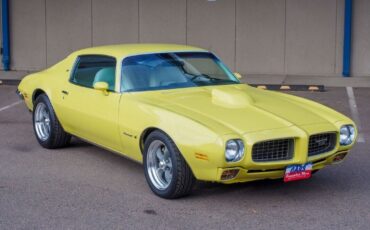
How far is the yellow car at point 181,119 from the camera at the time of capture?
5.85m

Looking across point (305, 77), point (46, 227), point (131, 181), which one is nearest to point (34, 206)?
point (46, 227)

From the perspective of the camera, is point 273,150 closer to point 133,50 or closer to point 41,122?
point 133,50

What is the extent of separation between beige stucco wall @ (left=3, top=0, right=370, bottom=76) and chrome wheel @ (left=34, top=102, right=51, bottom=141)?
7.70 meters

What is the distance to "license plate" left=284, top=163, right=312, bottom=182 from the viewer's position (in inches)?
233

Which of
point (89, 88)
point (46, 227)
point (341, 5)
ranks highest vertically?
point (341, 5)

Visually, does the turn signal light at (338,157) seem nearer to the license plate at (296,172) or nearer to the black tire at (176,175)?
the license plate at (296,172)

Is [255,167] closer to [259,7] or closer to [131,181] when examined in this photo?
[131,181]

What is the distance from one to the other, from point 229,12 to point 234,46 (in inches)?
29.7

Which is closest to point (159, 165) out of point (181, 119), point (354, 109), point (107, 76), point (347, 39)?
point (181, 119)

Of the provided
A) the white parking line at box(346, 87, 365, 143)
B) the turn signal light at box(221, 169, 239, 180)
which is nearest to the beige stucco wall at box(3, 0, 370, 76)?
the white parking line at box(346, 87, 365, 143)

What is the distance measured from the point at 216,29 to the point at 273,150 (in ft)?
32.8

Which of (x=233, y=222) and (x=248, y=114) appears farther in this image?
(x=248, y=114)

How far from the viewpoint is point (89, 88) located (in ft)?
24.6

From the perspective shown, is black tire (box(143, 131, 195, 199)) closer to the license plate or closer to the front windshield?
the license plate
